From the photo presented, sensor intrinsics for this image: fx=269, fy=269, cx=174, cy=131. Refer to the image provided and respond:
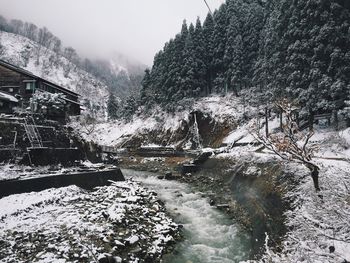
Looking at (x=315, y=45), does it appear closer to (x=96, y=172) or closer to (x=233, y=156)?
(x=233, y=156)

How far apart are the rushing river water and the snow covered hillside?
409 feet

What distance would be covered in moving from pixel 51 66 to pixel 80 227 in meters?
167

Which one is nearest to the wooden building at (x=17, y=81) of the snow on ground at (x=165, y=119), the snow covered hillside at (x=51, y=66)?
the snow on ground at (x=165, y=119)

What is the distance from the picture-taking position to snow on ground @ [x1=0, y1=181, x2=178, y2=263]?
1045 centimetres

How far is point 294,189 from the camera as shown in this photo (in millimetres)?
13672

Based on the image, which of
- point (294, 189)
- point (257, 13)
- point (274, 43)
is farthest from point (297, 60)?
point (257, 13)

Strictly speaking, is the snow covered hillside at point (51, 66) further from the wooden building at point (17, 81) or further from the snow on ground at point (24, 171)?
the snow on ground at point (24, 171)

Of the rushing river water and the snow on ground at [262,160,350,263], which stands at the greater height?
the snow on ground at [262,160,350,263]

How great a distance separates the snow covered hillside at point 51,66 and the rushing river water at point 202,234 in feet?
409

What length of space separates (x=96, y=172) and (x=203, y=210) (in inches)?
359

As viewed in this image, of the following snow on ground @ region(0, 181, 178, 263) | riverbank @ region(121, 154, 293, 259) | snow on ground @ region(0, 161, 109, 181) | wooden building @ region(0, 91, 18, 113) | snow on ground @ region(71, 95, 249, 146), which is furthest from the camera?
snow on ground @ region(71, 95, 249, 146)

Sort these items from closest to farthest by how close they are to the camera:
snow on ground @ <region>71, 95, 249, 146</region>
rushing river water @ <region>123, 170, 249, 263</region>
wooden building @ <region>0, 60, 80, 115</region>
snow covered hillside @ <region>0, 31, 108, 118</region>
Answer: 1. rushing river water @ <region>123, 170, 249, 263</region>
2. wooden building @ <region>0, 60, 80, 115</region>
3. snow on ground @ <region>71, 95, 249, 146</region>
4. snow covered hillside @ <region>0, 31, 108, 118</region>

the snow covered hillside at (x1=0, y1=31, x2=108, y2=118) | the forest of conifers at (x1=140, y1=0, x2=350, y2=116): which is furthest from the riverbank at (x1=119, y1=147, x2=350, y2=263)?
the snow covered hillside at (x1=0, y1=31, x2=108, y2=118)

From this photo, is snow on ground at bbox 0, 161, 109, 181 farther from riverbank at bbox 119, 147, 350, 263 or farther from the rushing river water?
riverbank at bbox 119, 147, 350, 263
